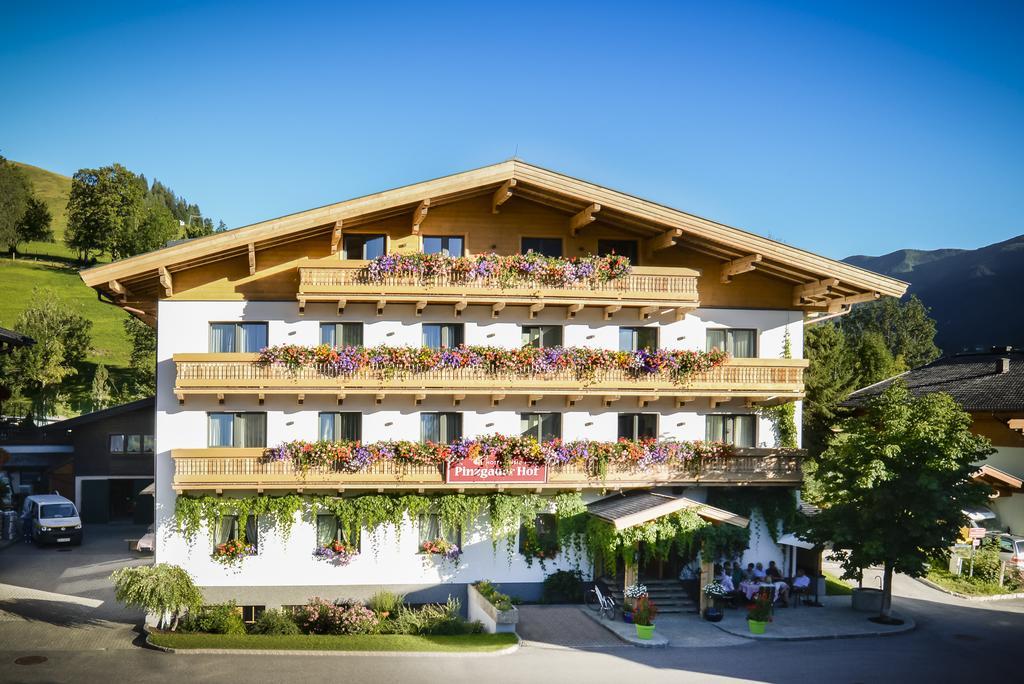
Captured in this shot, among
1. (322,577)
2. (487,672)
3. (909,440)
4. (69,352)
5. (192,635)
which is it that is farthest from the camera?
(69,352)

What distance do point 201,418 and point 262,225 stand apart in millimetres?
6503

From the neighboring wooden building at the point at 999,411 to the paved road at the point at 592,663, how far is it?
43.3 ft

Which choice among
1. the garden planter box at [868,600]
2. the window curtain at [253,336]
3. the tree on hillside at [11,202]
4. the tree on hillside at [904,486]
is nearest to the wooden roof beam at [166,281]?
the window curtain at [253,336]

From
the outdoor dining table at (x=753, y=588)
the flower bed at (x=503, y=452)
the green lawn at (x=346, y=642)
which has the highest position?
the flower bed at (x=503, y=452)

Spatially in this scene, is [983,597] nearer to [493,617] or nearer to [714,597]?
[714,597]

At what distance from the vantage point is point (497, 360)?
29328 mm

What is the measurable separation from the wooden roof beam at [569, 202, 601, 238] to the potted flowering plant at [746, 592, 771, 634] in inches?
506

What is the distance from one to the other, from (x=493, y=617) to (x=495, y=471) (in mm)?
5184

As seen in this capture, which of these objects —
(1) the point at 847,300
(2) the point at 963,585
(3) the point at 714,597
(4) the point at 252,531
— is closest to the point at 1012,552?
(2) the point at 963,585

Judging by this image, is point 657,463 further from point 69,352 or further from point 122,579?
point 69,352

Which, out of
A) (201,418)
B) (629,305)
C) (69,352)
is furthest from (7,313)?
(629,305)

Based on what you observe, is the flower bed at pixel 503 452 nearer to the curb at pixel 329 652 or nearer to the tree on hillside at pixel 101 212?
the curb at pixel 329 652

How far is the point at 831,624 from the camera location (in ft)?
90.0

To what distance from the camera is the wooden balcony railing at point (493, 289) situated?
2839cm
